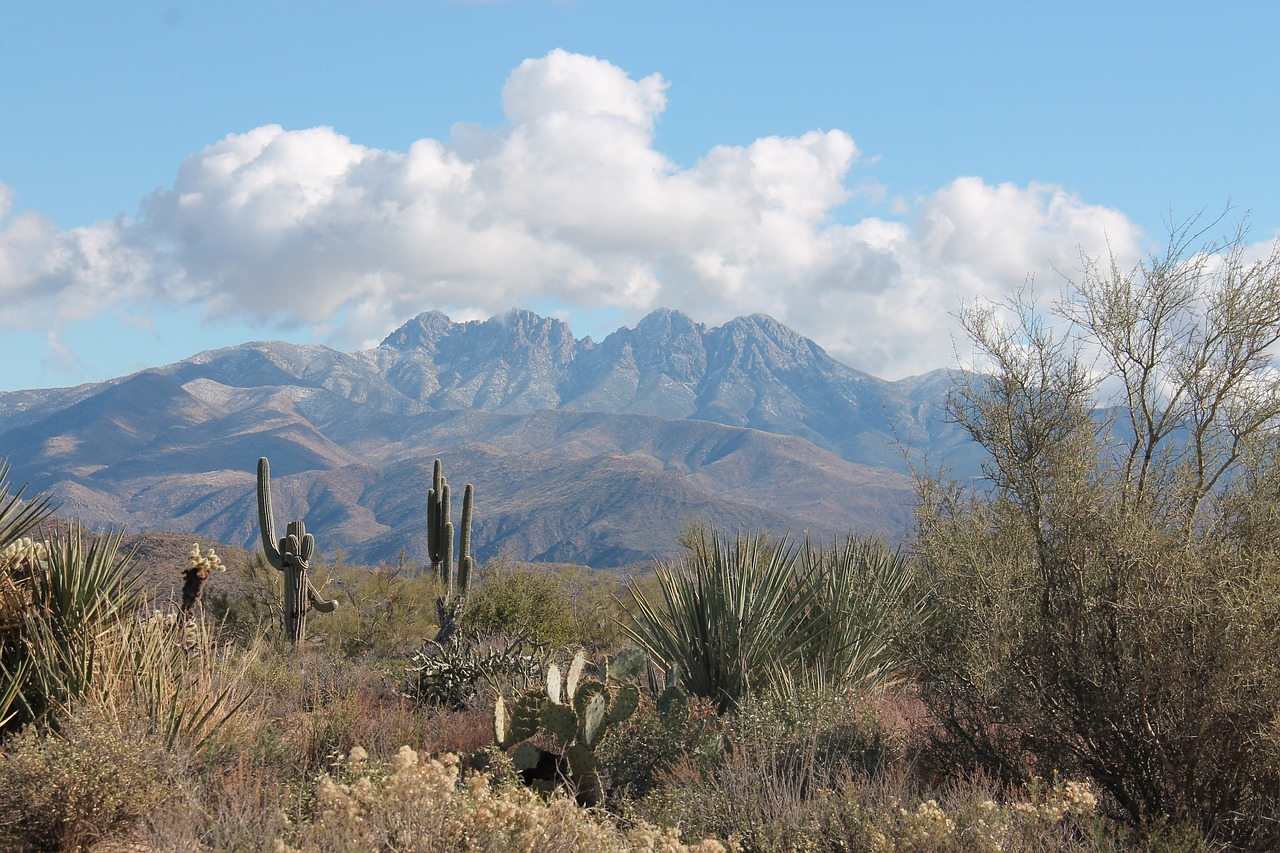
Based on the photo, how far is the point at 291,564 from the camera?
16.1 meters

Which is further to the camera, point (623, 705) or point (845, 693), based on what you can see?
point (845, 693)

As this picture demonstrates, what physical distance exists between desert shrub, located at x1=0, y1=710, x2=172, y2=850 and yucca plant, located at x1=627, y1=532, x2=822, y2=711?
4.65 metres

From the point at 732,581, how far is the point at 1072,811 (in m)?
4.15

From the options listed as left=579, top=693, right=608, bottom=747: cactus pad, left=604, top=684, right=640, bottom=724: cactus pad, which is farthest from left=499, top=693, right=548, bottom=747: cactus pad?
left=604, top=684, right=640, bottom=724: cactus pad

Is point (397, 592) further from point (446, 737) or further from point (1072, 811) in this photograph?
point (1072, 811)

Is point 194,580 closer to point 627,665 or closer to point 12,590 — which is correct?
point 12,590

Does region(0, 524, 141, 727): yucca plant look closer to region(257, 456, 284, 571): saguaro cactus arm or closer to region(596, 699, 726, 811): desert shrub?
region(596, 699, 726, 811): desert shrub

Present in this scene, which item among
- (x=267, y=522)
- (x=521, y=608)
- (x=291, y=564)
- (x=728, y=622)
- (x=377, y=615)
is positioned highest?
(x=267, y=522)

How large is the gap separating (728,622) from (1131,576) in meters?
3.80

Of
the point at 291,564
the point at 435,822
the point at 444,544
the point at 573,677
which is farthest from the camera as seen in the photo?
the point at 444,544

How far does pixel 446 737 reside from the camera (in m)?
8.45

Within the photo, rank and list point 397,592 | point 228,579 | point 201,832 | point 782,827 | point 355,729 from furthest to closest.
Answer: point 228,579
point 397,592
point 355,729
point 782,827
point 201,832

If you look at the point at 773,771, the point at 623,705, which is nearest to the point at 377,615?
the point at 623,705

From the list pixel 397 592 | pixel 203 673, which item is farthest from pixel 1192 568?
pixel 397 592
